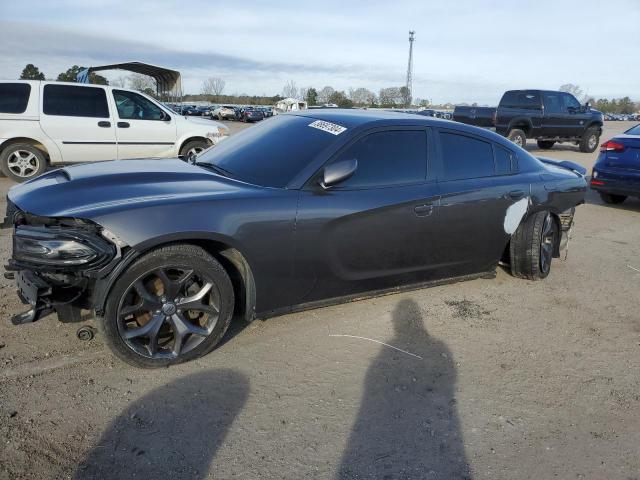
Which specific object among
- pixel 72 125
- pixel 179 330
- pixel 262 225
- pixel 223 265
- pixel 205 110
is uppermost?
pixel 205 110

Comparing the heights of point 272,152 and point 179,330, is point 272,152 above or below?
above

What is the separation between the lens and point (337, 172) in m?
3.35

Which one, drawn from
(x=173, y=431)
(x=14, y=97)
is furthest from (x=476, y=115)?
(x=173, y=431)

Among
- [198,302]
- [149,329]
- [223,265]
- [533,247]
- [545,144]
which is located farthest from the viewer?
[545,144]

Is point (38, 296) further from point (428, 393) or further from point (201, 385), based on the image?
point (428, 393)

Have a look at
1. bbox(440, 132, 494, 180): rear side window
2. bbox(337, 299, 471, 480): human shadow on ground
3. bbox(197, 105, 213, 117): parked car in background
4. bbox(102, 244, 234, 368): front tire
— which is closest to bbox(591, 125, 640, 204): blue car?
bbox(440, 132, 494, 180): rear side window

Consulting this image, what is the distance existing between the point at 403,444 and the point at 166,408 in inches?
49.2

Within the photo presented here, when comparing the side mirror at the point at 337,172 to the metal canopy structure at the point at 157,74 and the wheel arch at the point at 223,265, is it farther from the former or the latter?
the metal canopy structure at the point at 157,74

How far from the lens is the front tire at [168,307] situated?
116 inches

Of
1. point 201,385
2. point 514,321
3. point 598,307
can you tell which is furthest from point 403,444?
point 598,307

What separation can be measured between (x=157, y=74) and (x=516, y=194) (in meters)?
19.4

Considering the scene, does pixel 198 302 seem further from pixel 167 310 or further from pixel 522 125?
pixel 522 125

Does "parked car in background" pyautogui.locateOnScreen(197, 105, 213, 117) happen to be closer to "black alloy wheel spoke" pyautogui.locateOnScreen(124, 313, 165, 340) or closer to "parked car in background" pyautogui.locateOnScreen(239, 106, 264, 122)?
"parked car in background" pyautogui.locateOnScreen(239, 106, 264, 122)

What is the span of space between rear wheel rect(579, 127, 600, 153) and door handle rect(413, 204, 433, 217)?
1678cm
